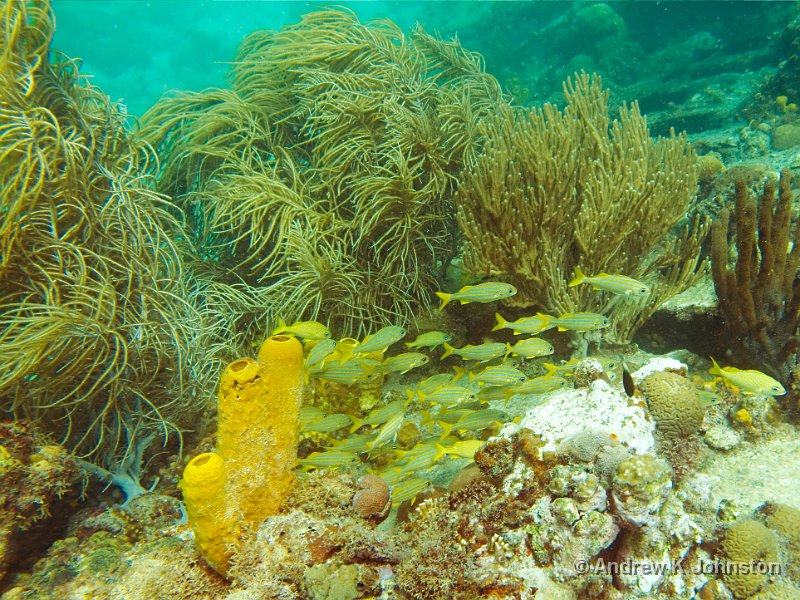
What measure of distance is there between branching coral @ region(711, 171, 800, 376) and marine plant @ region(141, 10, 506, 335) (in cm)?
295

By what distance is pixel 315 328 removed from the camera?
422cm

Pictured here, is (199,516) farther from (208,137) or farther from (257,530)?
(208,137)

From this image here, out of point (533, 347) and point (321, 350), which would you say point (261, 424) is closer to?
point (321, 350)

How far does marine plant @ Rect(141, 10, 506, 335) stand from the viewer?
5.18 meters

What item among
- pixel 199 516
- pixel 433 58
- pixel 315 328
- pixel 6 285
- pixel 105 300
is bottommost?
pixel 199 516

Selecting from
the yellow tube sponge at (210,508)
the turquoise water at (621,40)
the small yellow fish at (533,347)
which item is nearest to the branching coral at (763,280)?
the small yellow fish at (533,347)

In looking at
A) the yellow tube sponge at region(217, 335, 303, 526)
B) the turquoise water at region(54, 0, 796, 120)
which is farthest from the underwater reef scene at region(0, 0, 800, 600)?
the turquoise water at region(54, 0, 796, 120)

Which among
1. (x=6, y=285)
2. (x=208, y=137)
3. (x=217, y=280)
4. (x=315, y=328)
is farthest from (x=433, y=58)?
(x=6, y=285)

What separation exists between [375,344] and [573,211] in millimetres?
2701

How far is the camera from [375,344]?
13.7ft

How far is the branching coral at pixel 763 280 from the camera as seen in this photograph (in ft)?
13.5

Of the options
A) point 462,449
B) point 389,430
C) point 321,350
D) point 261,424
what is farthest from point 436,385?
point 261,424

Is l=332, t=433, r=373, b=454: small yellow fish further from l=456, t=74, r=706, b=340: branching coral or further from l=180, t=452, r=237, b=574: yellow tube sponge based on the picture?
l=456, t=74, r=706, b=340: branching coral

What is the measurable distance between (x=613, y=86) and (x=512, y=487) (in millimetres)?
20871
